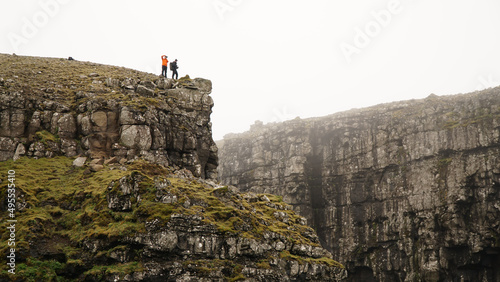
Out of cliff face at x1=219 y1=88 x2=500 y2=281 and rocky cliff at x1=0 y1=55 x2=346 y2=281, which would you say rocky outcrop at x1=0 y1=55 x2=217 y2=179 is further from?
cliff face at x1=219 y1=88 x2=500 y2=281

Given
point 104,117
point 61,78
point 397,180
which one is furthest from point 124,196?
point 397,180

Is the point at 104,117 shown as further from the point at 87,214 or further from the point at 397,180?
the point at 397,180

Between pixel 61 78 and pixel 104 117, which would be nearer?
pixel 104 117

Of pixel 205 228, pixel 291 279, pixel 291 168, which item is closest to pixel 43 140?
pixel 205 228

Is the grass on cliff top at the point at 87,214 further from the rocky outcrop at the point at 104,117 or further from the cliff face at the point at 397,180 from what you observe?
the cliff face at the point at 397,180

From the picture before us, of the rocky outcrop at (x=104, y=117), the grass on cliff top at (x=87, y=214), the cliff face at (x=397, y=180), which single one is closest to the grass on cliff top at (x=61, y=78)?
the rocky outcrop at (x=104, y=117)

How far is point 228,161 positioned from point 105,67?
56.7 metres

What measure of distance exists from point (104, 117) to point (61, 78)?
13.9 meters

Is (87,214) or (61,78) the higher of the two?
(61,78)

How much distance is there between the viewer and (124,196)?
4278cm

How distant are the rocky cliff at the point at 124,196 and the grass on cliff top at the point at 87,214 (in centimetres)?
11

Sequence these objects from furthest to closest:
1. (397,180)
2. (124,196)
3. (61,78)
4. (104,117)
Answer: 1. (397,180)
2. (61,78)
3. (104,117)
4. (124,196)

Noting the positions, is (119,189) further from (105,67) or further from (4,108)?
(105,67)

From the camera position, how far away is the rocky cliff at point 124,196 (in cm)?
3844
